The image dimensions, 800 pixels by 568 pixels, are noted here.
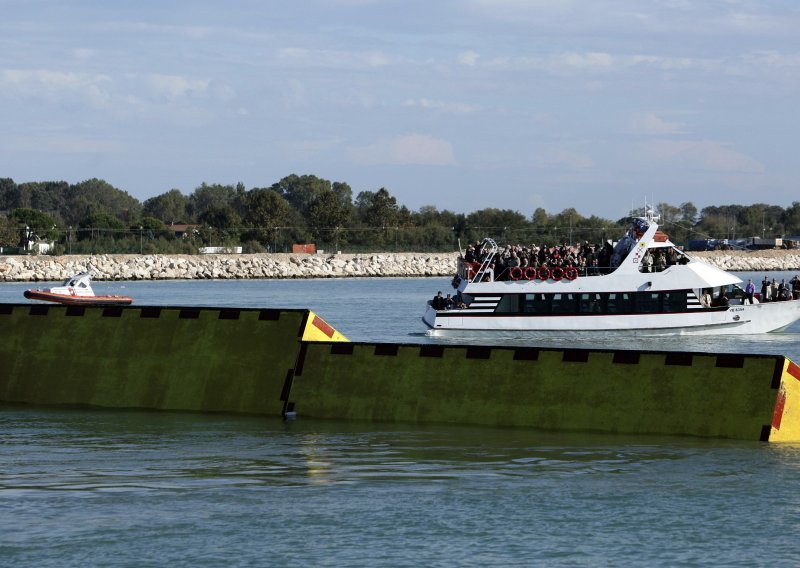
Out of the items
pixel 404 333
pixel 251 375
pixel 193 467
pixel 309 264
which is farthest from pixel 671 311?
pixel 309 264

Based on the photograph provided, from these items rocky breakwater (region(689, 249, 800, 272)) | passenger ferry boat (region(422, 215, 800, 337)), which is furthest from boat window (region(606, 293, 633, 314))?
rocky breakwater (region(689, 249, 800, 272))

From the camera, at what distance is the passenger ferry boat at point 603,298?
42.2 meters

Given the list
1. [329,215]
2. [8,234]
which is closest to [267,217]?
[329,215]

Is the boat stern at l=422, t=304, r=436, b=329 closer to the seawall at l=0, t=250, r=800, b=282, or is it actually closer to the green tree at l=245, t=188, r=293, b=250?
the seawall at l=0, t=250, r=800, b=282

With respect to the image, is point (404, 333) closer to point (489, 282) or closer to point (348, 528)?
point (489, 282)

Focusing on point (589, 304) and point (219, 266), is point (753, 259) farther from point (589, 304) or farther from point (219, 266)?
point (589, 304)

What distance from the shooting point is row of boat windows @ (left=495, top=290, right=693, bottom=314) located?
42.7 m

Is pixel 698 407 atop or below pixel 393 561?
atop

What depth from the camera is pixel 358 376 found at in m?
15.7

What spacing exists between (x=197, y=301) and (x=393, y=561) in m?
70.3

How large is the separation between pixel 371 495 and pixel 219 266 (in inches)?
4937

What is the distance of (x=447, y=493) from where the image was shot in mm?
12305

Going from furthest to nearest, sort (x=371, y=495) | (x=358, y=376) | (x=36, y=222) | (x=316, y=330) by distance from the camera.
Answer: (x=36, y=222) < (x=316, y=330) < (x=358, y=376) < (x=371, y=495)

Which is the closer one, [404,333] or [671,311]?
[671,311]
